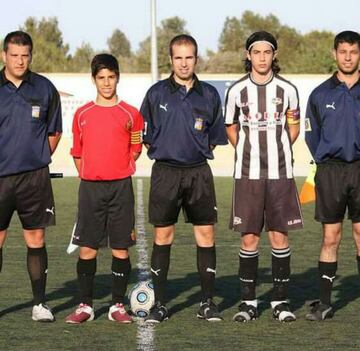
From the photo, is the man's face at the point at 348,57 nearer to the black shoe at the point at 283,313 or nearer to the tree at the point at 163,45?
the black shoe at the point at 283,313

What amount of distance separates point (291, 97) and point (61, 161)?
2078 cm

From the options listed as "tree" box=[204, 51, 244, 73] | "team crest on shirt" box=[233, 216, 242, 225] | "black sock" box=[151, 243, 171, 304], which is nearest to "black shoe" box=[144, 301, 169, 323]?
"black sock" box=[151, 243, 171, 304]

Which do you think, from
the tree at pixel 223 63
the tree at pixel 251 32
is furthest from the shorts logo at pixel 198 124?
the tree at pixel 251 32

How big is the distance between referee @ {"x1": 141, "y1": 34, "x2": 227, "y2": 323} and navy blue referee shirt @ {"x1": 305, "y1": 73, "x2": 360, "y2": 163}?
2.37ft

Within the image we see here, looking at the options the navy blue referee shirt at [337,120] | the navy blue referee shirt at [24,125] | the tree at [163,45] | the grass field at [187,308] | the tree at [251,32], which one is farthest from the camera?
the tree at [251,32]

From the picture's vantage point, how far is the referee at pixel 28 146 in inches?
301

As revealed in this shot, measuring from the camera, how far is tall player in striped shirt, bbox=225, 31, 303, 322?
784cm

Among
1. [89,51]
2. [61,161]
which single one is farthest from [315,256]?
[89,51]

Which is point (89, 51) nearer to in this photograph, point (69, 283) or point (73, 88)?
point (73, 88)

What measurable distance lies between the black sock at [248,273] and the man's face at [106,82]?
59.4 inches

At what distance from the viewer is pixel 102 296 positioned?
29.0ft

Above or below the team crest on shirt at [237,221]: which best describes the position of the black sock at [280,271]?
below

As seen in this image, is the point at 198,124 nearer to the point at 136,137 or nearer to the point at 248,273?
the point at 136,137

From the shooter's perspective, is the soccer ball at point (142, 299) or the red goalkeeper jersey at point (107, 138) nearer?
the red goalkeeper jersey at point (107, 138)
